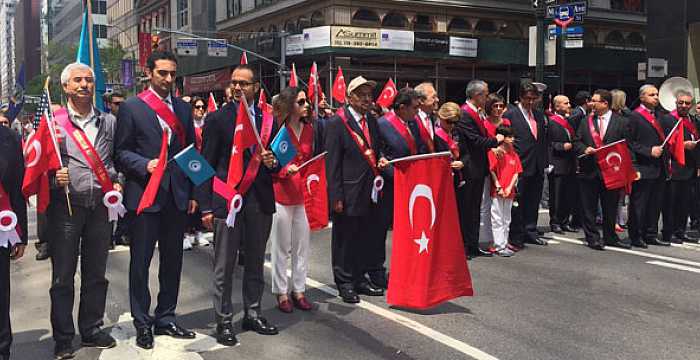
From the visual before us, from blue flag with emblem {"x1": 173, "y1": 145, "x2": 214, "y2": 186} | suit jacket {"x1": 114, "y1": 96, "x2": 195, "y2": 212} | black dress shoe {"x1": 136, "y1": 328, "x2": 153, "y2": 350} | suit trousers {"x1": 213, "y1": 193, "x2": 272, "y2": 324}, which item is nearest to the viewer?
blue flag with emblem {"x1": 173, "y1": 145, "x2": 214, "y2": 186}

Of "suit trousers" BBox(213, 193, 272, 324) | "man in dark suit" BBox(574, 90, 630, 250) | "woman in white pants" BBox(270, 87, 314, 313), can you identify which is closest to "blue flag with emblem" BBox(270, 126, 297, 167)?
"woman in white pants" BBox(270, 87, 314, 313)

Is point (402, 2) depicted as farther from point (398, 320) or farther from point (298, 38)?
point (398, 320)

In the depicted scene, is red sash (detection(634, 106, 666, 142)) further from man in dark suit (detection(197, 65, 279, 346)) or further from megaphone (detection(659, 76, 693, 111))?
man in dark suit (detection(197, 65, 279, 346))

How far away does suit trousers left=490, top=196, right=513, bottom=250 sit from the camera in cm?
866

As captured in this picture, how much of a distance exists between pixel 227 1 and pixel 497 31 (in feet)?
63.1

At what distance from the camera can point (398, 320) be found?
5.86 metres

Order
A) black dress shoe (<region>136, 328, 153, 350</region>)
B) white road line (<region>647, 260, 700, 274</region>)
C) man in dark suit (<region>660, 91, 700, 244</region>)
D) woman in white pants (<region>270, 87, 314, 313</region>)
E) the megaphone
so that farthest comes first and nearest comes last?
the megaphone < man in dark suit (<region>660, 91, 700, 244</region>) < white road line (<region>647, 260, 700, 274</region>) < woman in white pants (<region>270, 87, 314, 313</region>) < black dress shoe (<region>136, 328, 153, 350</region>)

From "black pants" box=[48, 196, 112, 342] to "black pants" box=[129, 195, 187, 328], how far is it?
22 cm

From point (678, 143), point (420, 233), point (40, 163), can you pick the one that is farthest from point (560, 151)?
point (40, 163)

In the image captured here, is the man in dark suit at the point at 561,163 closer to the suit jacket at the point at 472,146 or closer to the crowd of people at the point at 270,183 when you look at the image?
the crowd of people at the point at 270,183

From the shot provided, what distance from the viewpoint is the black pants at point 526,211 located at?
929cm

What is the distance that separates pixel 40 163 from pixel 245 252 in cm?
165

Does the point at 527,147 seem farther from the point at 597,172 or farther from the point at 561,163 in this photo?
the point at 561,163

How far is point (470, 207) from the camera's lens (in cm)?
857
